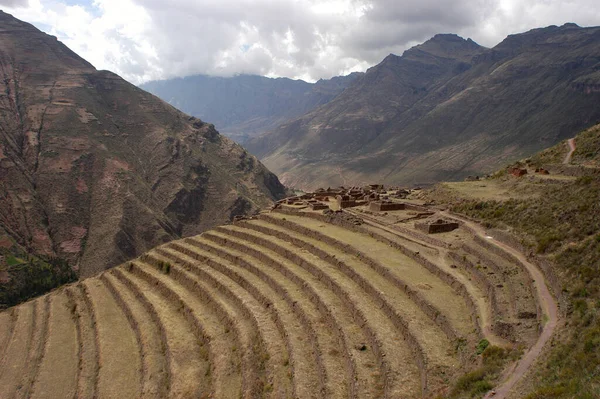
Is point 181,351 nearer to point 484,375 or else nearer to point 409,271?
point 409,271

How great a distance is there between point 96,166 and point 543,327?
91054mm

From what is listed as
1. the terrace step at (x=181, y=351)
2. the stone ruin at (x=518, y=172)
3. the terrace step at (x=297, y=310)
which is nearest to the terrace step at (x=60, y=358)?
the terrace step at (x=181, y=351)

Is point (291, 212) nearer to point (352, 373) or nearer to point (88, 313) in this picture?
point (88, 313)

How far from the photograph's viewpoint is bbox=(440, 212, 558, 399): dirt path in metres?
12.8

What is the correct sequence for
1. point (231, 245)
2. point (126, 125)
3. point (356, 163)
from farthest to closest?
point (356, 163) → point (126, 125) → point (231, 245)

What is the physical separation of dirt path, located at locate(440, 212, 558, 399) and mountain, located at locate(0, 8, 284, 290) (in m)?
64.0

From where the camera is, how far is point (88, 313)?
121 feet

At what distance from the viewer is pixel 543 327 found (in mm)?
15836

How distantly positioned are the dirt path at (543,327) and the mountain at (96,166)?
64.0 m

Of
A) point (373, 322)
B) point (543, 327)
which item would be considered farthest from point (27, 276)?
point (543, 327)

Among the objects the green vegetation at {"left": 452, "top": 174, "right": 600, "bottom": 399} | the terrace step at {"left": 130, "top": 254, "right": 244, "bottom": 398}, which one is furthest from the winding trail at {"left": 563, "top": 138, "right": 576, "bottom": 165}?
the terrace step at {"left": 130, "top": 254, "right": 244, "bottom": 398}

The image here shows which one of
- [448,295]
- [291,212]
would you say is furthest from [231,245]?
[448,295]

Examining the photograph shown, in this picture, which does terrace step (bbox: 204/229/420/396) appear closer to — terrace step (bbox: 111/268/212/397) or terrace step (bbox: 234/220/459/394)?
terrace step (bbox: 234/220/459/394)

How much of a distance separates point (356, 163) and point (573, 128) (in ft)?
256
